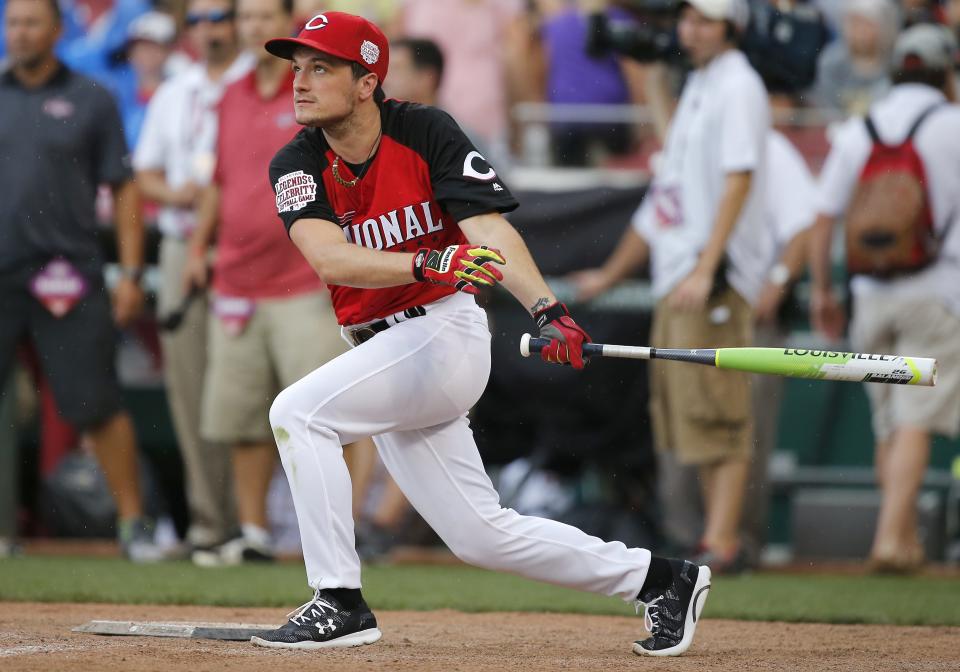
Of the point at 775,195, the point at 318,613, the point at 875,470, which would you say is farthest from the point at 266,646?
the point at 875,470

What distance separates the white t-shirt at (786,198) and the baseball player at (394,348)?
349 centimetres

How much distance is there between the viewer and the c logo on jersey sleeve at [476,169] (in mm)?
5000

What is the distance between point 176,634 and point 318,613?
576mm

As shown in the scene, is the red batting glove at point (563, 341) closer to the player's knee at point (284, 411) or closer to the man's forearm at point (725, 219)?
the player's knee at point (284, 411)

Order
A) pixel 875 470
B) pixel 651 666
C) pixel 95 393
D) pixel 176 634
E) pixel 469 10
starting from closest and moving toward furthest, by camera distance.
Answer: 1. pixel 651 666
2. pixel 176 634
3. pixel 95 393
4. pixel 875 470
5. pixel 469 10

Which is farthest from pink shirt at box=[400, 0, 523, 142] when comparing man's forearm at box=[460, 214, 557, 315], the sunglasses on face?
man's forearm at box=[460, 214, 557, 315]

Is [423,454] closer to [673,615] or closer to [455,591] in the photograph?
[673,615]

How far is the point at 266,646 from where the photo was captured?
16.3 ft

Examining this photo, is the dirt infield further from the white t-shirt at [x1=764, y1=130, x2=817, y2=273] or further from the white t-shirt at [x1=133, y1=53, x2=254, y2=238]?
the white t-shirt at [x1=133, y1=53, x2=254, y2=238]

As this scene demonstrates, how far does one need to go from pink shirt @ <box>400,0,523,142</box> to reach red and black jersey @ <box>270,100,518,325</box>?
17.7 feet

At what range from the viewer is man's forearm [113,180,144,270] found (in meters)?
8.28

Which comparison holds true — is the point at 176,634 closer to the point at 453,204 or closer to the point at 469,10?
the point at 453,204

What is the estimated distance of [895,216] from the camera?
8.03 meters

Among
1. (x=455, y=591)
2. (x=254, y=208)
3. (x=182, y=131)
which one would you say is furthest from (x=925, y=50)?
(x=182, y=131)
